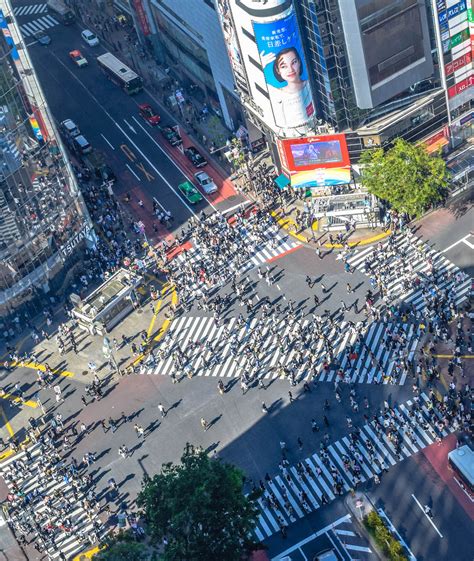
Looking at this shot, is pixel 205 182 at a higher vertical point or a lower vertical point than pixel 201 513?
higher

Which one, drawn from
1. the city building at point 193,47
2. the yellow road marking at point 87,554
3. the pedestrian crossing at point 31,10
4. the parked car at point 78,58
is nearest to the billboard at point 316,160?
the city building at point 193,47

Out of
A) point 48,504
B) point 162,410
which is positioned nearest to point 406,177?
point 162,410

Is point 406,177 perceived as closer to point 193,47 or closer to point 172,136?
point 172,136

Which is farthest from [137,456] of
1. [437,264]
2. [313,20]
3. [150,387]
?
[313,20]

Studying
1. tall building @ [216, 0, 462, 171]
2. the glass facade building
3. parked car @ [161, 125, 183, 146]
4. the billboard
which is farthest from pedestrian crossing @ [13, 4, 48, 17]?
the glass facade building

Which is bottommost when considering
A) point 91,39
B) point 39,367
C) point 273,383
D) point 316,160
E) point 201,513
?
point 201,513

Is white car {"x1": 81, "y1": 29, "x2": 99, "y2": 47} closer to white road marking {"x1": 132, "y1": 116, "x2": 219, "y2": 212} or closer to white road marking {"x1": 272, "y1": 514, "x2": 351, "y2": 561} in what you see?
white road marking {"x1": 132, "y1": 116, "x2": 219, "y2": 212}
